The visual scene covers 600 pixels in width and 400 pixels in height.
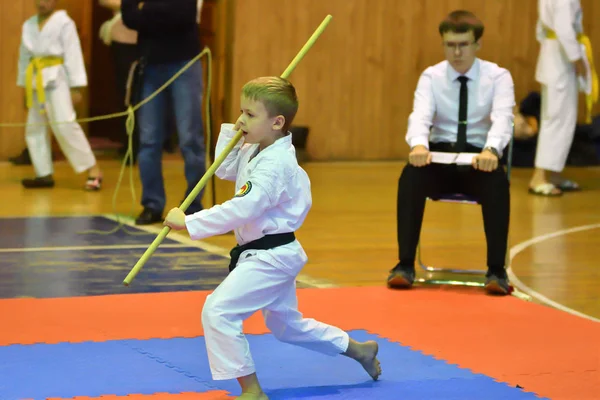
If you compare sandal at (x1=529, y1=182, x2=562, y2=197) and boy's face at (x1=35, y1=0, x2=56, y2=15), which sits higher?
boy's face at (x1=35, y1=0, x2=56, y2=15)

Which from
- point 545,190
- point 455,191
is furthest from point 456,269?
point 545,190

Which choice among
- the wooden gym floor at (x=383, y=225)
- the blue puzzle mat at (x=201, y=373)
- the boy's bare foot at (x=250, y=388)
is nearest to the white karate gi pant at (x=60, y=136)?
the wooden gym floor at (x=383, y=225)

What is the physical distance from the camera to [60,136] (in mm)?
7941

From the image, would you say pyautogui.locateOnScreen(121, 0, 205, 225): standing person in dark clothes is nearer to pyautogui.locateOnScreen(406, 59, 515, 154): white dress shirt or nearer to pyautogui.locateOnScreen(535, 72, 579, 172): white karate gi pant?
pyautogui.locateOnScreen(406, 59, 515, 154): white dress shirt

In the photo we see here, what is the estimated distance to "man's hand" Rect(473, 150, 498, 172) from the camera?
4961mm

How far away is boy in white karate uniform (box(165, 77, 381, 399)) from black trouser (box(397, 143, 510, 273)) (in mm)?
1748

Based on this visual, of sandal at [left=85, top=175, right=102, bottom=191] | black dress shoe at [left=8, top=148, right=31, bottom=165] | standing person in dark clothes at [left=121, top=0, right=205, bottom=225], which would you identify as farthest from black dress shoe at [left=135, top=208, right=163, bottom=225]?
black dress shoe at [left=8, top=148, right=31, bottom=165]

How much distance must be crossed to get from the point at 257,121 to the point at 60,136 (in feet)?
16.4

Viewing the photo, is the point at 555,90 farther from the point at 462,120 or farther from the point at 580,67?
the point at 462,120

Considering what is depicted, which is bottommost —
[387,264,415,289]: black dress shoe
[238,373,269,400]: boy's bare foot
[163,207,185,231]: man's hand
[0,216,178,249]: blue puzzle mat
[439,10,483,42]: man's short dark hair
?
[0,216,178,249]: blue puzzle mat

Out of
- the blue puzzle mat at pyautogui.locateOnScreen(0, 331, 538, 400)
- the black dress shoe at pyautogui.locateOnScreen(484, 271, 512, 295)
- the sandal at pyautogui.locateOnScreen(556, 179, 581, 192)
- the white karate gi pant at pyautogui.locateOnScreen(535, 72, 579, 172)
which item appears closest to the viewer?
the blue puzzle mat at pyautogui.locateOnScreen(0, 331, 538, 400)

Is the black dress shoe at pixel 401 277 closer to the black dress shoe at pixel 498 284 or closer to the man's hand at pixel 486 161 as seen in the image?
the black dress shoe at pixel 498 284

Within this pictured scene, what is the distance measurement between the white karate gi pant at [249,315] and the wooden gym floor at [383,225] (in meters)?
1.73

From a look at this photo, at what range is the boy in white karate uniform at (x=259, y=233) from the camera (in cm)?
312
